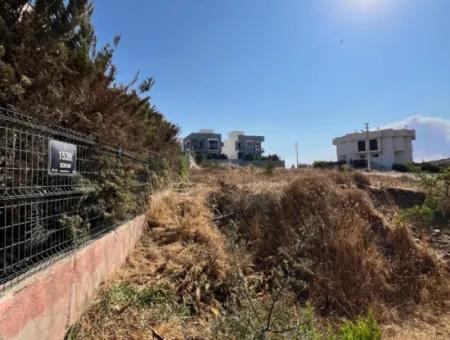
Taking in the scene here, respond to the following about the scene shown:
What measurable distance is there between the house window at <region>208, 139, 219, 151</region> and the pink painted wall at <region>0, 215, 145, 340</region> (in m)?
70.9

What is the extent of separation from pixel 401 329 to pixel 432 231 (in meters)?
3.85

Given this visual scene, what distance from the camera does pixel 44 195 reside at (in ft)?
10.4

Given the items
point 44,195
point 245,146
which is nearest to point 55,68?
point 44,195

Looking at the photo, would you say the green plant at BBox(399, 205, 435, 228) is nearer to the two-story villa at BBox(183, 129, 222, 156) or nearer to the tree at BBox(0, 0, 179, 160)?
the tree at BBox(0, 0, 179, 160)

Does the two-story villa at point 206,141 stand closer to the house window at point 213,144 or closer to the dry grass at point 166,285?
the house window at point 213,144

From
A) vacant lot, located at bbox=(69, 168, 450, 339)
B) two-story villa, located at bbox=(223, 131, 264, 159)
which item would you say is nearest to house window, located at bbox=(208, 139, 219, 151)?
two-story villa, located at bbox=(223, 131, 264, 159)

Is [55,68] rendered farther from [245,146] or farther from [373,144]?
[245,146]

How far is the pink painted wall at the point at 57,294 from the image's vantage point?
244 centimetres

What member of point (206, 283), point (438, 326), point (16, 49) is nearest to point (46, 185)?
point (16, 49)

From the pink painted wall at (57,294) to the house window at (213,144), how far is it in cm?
7087

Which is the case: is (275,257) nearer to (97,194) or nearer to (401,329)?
(401,329)

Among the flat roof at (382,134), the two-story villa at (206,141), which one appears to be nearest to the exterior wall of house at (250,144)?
the two-story villa at (206,141)

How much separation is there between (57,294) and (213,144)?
73.0m

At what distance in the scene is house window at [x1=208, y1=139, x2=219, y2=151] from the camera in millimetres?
75500
